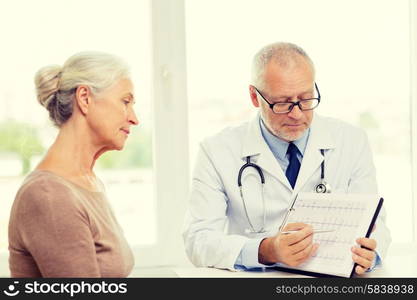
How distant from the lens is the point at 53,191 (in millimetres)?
1452

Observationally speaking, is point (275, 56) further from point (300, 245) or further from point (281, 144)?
point (300, 245)

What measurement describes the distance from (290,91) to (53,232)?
985 mm

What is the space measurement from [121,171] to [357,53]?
1.10 metres

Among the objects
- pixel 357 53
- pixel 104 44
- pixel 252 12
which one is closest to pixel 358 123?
pixel 357 53

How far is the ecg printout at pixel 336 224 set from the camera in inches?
68.4

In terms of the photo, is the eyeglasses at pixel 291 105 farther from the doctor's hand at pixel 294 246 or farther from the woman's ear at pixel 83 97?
the woman's ear at pixel 83 97

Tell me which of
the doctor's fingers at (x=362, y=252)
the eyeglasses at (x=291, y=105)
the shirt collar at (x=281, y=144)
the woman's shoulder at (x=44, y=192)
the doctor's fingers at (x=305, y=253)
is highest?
the eyeglasses at (x=291, y=105)

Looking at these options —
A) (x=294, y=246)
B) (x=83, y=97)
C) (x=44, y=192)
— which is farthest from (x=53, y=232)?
(x=294, y=246)

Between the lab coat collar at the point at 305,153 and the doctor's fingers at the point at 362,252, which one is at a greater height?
the lab coat collar at the point at 305,153

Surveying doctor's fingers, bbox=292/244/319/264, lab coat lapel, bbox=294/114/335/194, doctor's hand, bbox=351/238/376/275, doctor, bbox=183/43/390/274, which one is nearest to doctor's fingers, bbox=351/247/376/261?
doctor's hand, bbox=351/238/376/275

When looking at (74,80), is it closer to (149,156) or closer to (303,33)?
(149,156)

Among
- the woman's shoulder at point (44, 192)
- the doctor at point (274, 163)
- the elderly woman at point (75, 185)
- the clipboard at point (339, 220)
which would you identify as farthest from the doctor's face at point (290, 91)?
the woman's shoulder at point (44, 192)

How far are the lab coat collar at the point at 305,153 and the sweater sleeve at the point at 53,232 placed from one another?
83 centimetres

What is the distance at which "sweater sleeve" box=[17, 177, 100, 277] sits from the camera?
4.67ft
